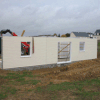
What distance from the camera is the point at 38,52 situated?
11.2 metres

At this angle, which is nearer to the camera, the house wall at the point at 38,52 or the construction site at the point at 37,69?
the construction site at the point at 37,69

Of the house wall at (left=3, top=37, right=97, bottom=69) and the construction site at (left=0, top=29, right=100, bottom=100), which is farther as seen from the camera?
the house wall at (left=3, top=37, right=97, bottom=69)

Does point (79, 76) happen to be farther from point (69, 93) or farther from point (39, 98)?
point (39, 98)

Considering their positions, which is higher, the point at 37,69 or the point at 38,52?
the point at 38,52

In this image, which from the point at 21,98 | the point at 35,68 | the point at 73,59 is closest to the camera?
the point at 21,98

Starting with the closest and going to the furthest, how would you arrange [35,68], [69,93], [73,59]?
1. [69,93]
2. [35,68]
3. [73,59]

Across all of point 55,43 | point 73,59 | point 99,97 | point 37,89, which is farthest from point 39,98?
point 73,59

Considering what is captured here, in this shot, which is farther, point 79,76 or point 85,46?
point 85,46

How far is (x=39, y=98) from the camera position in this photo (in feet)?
17.7

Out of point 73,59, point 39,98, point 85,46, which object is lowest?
point 39,98

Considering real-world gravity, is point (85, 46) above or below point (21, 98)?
above

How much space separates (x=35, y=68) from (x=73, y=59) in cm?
465

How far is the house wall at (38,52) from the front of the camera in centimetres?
968

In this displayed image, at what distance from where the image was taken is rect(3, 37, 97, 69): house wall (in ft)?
31.8
